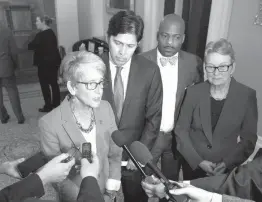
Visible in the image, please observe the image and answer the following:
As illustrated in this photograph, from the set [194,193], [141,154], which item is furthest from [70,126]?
[194,193]

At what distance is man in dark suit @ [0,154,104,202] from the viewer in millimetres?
1154

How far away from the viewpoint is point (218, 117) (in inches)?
75.2

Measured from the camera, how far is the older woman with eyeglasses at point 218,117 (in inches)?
72.7

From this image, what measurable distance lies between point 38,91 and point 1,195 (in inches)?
209

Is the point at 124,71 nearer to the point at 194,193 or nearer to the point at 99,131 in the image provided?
the point at 99,131

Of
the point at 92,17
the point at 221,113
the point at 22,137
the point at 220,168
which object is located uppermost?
the point at 92,17

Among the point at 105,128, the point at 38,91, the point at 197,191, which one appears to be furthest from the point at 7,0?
the point at 197,191

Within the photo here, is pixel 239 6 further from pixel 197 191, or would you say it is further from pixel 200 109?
pixel 197 191

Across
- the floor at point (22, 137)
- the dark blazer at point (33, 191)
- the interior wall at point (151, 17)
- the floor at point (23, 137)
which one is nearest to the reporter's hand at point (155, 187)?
the dark blazer at point (33, 191)

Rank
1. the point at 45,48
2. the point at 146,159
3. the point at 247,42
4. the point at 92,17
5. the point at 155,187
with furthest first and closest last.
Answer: the point at 92,17 < the point at 45,48 < the point at 247,42 < the point at 155,187 < the point at 146,159

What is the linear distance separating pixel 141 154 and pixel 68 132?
508 mm

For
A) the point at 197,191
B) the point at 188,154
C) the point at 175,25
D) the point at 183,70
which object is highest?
the point at 175,25

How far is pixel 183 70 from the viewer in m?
2.27

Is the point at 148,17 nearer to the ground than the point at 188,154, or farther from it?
farther from it
